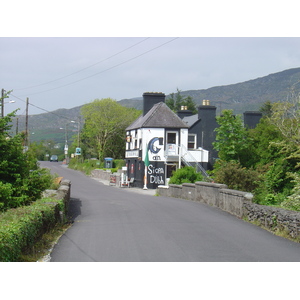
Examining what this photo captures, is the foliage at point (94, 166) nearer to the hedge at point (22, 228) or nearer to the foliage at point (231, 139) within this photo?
the foliage at point (231, 139)

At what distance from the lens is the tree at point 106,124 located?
7500 centimetres

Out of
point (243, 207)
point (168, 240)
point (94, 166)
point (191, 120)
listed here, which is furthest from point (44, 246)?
point (94, 166)

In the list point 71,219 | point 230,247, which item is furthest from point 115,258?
point 71,219

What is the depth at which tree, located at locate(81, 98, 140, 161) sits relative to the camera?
75.0 m

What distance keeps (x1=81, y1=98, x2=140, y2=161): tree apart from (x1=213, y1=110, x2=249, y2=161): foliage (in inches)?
1360

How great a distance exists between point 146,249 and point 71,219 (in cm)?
696

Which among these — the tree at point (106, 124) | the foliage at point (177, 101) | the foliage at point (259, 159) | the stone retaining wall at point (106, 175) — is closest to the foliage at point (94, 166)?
the stone retaining wall at point (106, 175)

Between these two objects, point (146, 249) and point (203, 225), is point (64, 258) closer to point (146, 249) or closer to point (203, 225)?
point (146, 249)

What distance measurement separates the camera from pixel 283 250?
10703mm

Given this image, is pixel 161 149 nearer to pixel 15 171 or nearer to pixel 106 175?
pixel 106 175

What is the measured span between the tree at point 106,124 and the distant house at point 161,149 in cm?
2643

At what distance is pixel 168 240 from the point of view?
11.6 metres

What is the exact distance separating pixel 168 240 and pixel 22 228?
391 cm

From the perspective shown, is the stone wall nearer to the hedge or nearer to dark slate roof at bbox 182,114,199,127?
the hedge
